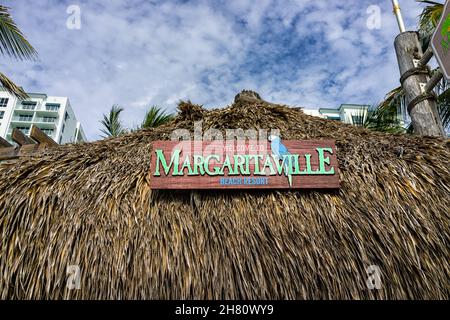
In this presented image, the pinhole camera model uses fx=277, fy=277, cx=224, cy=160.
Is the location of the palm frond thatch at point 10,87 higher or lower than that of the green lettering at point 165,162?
higher

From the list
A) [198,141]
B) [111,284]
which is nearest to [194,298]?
[111,284]

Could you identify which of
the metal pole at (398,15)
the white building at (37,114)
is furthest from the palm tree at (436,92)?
the white building at (37,114)

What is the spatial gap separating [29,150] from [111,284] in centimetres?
269

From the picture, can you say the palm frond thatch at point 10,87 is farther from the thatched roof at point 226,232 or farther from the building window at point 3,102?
the building window at point 3,102

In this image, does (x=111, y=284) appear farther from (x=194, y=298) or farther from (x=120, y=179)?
(x=120, y=179)

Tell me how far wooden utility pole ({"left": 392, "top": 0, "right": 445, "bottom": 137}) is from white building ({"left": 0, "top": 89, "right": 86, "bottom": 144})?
41809 mm

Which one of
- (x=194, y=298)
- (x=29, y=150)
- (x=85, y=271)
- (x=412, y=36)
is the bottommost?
(x=194, y=298)

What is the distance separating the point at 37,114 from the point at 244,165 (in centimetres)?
4859

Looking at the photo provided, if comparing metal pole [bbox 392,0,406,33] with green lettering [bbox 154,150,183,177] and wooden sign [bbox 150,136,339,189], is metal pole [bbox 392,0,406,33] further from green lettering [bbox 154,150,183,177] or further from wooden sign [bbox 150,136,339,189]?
green lettering [bbox 154,150,183,177]

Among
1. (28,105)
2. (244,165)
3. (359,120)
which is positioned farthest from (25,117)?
(244,165)

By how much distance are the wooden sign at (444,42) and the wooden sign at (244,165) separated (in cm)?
151

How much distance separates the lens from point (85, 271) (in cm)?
264

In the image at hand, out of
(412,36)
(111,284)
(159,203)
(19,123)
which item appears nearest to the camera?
(111,284)

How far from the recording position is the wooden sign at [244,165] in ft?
10.1
